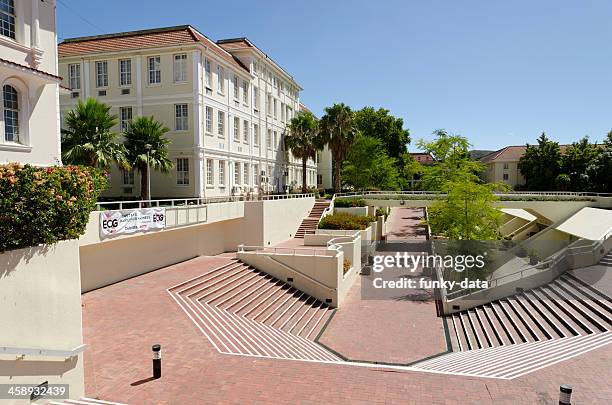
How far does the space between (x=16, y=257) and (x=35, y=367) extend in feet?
7.12

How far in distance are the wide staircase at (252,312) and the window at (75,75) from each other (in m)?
17.5

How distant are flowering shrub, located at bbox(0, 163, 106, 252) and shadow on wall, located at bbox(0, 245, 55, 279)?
0.10 m

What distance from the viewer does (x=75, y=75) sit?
26.8 m

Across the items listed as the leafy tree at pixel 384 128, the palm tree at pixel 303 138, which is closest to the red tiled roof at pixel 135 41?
the palm tree at pixel 303 138

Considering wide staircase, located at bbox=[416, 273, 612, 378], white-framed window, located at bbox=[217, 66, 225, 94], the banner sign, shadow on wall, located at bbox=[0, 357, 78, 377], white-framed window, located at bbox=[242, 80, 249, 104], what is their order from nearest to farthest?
1. shadow on wall, located at bbox=[0, 357, 78, 377]
2. wide staircase, located at bbox=[416, 273, 612, 378]
3. the banner sign
4. white-framed window, located at bbox=[217, 66, 225, 94]
5. white-framed window, located at bbox=[242, 80, 249, 104]

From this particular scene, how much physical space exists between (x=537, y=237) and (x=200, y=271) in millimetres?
33902

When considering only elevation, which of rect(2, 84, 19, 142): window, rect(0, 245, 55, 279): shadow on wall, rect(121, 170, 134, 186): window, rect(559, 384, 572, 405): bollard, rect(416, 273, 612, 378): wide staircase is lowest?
rect(416, 273, 612, 378): wide staircase

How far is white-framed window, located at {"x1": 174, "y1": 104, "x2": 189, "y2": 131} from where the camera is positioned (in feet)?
84.6

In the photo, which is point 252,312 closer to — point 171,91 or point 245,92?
point 171,91

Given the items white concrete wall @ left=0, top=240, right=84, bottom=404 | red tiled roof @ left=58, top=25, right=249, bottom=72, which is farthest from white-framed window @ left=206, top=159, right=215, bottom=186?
white concrete wall @ left=0, top=240, right=84, bottom=404

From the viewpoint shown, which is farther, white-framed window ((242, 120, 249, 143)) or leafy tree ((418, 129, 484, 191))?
white-framed window ((242, 120, 249, 143))

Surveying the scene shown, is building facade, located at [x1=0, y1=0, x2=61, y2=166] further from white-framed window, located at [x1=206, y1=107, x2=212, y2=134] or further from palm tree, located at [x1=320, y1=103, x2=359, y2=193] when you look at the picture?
palm tree, located at [x1=320, y1=103, x2=359, y2=193]

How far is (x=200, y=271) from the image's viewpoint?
18.9 metres

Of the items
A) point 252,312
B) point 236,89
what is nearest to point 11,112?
point 252,312
